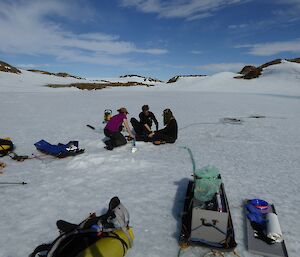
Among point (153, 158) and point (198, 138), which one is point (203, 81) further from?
point (153, 158)

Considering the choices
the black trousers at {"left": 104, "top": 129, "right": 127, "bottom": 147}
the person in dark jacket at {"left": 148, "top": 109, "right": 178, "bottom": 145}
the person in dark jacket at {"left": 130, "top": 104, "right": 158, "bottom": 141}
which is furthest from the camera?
the person in dark jacket at {"left": 130, "top": 104, "right": 158, "bottom": 141}

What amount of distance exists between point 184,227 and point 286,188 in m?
3.04

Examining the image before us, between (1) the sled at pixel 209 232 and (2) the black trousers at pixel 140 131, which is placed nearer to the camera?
(1) the sled at pixel 209 232

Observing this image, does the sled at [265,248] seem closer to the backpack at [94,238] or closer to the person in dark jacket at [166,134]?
the backpack at [94,238]

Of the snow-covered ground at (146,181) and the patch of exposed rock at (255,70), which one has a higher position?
the patch of exposed rock at (255,70)

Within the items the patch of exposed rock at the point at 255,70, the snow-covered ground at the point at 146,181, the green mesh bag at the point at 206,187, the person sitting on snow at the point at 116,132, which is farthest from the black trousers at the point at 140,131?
the patch of exposed rock at the point at 255,70

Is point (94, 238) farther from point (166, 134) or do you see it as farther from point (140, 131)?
point (140, 131)

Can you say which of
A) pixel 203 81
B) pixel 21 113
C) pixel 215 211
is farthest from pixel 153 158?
pixel 203 81

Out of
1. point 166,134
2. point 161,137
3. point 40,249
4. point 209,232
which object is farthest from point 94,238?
point 166,134

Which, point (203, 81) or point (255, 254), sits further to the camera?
point (203, 81)

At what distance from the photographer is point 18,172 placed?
7301 millimetres

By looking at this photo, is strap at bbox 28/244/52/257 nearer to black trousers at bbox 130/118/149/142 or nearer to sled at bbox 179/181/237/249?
sled at bbox 179/181/237/249

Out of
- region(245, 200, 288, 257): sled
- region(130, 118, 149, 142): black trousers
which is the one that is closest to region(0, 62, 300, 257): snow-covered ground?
region(245, 200, 288, 257): sled

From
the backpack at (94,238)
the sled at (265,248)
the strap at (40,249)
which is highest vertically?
the backpack at (94,238)
